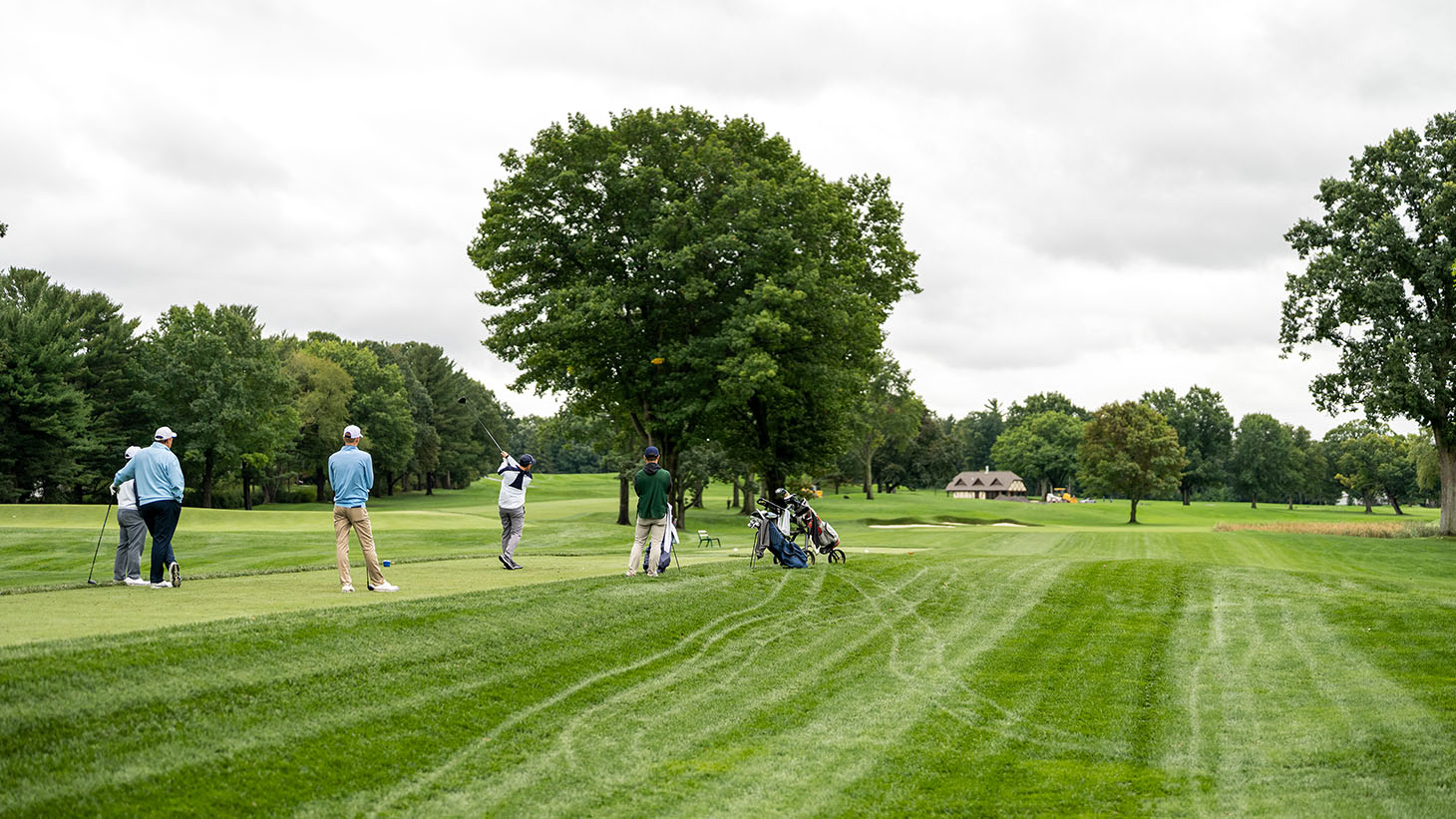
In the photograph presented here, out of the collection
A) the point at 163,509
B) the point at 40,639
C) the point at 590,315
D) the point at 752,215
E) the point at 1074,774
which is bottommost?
the point at 1074,774

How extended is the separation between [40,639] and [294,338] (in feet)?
271

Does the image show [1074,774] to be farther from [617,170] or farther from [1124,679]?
[617,170]

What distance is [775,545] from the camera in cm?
1912

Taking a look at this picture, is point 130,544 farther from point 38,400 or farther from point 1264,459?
point 1264,459

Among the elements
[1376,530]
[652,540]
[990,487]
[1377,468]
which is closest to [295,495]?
[652,540]

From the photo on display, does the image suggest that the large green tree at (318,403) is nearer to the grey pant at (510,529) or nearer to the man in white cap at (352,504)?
the grey pant at (510,529)

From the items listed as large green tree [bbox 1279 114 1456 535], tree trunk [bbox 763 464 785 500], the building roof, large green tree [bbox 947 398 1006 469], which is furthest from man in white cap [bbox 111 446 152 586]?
large green tree [bbox 947 398 1006 469]

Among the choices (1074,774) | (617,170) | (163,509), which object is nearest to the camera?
(1074,774)

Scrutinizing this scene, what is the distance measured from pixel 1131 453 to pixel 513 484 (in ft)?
235

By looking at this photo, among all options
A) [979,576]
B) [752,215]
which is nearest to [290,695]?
[979,576]

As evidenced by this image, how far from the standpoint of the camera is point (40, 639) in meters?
8.44

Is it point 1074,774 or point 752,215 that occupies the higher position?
point 752,215

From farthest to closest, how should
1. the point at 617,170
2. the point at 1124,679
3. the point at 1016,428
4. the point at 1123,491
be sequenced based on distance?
the point at 1016,428, the point at 1123,491, the point at 617,170, the point at 1124,679

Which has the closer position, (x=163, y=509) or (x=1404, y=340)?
(x=163, y=509)
